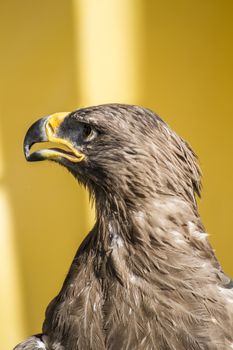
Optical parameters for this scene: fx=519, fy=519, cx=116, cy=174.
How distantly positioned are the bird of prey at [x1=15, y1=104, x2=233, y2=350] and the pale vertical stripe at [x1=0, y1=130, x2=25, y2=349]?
0.79 m

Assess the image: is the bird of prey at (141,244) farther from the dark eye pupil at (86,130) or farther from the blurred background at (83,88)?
the blurred background at (83,88)

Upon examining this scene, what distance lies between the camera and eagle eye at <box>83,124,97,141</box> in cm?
110

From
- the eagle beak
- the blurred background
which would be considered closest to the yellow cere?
the eagle beak

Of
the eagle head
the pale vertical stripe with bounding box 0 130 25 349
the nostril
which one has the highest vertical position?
the nostril

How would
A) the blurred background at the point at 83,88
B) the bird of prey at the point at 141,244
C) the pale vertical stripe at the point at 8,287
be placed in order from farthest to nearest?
the pale vertical stripe at the point at 8,287
the blurred background at the point at 83,88
the bird of prey at the point at 141,244

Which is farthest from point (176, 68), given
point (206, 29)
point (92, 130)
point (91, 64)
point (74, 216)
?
point (92, 130)

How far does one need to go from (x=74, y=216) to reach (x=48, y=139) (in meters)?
0.79

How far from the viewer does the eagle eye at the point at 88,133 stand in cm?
110

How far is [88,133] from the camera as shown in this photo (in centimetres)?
111

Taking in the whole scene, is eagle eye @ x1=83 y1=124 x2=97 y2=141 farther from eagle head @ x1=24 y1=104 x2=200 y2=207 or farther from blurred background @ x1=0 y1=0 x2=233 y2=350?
blurred background @ x1=0 y1=0 x2=233 y2=350

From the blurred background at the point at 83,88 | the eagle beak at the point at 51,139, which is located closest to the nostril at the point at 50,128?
the eagle beak at the point at 51,139

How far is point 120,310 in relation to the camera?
3.55 ft

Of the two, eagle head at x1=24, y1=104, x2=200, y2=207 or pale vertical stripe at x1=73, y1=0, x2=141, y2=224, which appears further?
pale vertical stripe at x1=73, y1=0, x2=141, y2=224

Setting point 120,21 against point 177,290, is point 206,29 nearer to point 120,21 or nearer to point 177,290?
point 120,21
